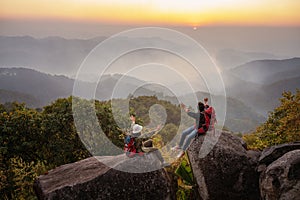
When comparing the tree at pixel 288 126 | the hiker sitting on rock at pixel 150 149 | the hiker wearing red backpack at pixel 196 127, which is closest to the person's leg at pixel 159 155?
the hiker sitting on rock at pixel 150 149

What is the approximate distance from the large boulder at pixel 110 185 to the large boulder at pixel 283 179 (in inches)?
159

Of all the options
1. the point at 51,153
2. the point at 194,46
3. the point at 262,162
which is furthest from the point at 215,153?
the point at 51,153

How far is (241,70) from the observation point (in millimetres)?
194125

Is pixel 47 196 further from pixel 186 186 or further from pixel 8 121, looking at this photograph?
pixel 8 121

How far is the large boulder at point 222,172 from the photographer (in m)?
14.5

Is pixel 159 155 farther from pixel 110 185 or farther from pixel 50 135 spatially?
pixel 50 135

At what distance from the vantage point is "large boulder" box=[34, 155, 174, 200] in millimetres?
13719

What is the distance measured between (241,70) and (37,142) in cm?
18229

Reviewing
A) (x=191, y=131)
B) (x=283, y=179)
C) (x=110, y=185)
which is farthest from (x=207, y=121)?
(x=110, y=185)

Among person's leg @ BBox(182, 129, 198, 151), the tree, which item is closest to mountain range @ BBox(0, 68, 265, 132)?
the tree

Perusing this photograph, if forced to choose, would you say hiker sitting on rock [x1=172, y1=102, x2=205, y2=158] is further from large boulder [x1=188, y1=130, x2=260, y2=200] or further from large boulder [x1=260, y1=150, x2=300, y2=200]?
large boulder [x1=260, y1=150, x2=300, y2=200]

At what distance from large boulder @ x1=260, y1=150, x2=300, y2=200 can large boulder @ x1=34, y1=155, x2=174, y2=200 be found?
403 centimetres

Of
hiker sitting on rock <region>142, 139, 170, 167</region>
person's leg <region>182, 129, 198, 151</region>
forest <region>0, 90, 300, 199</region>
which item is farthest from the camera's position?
forest <region>0, 90, 300, 199</region>

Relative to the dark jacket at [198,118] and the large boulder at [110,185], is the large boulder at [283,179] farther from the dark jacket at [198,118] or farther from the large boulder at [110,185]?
the large boulder at [110,185]
